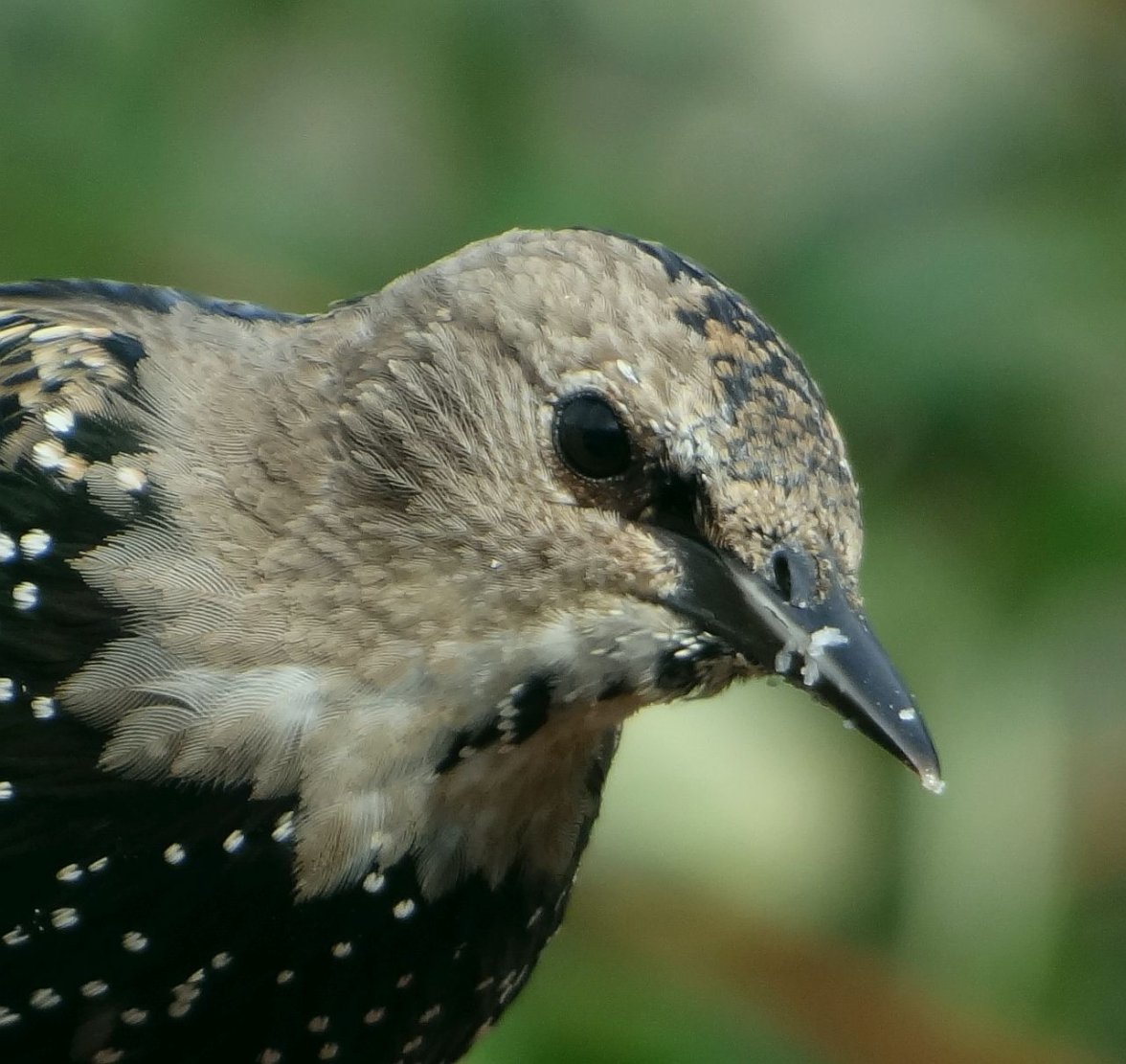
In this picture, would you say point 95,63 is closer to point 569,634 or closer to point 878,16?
point 878,16

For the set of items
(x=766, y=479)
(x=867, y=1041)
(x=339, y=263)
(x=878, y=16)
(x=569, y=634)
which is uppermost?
(x=878, y=16)

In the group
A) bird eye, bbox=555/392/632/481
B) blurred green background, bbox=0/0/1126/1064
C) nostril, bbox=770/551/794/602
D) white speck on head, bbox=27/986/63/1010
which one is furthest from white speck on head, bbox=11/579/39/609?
blurred green background, bbox=0/0/1126/1064

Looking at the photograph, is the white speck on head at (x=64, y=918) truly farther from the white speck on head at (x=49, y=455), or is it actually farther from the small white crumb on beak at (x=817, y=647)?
the small white crumb on beak at (x=817, y=647)

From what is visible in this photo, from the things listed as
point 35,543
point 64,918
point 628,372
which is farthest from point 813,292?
point 64,918

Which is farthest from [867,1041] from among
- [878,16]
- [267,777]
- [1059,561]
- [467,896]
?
[878,16]

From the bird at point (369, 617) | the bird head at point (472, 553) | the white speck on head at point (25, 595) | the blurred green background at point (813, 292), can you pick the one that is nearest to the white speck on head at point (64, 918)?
the bird at point (369, 617)

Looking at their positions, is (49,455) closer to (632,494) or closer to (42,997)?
(42,997)
